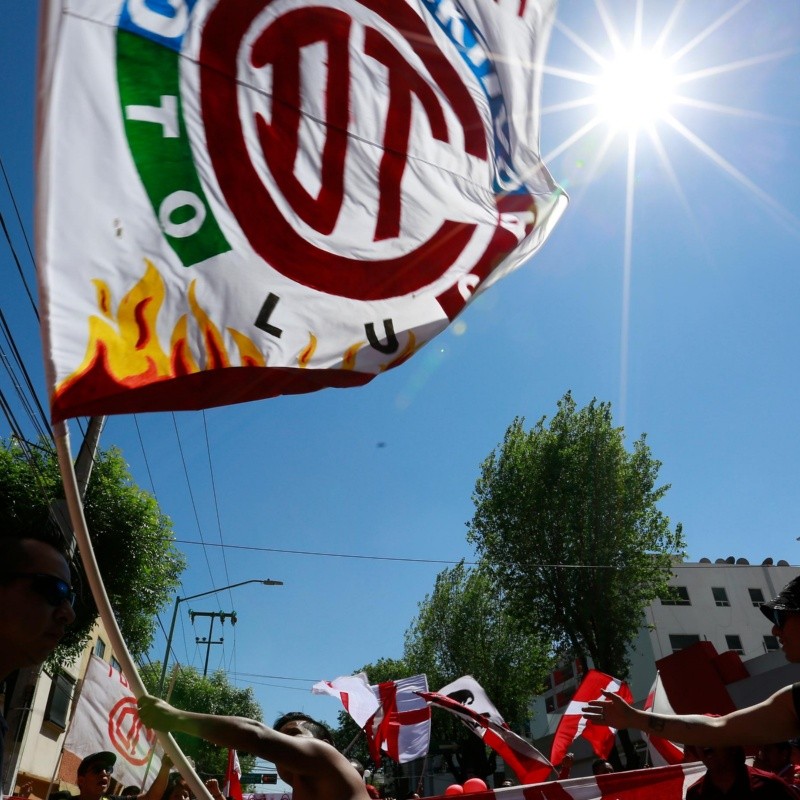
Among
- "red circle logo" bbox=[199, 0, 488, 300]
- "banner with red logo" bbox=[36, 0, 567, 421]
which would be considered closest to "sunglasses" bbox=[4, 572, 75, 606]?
"banner with red logo" bbox=[36, 0, 567, 421]

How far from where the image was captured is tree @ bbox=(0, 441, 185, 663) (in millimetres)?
13297

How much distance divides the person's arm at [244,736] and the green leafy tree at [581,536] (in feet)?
63.6

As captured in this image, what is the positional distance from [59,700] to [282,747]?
2661 centimetres

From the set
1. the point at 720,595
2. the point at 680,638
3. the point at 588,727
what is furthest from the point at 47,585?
the point at 720,595

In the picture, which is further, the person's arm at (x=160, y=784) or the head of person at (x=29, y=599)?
the person's arm at (x=160, y=784)

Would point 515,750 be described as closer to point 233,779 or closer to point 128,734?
point 128,734

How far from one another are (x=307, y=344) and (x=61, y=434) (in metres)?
0.98

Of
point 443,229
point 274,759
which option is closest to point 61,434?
point 274,759

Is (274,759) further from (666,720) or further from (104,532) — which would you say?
(104,532)

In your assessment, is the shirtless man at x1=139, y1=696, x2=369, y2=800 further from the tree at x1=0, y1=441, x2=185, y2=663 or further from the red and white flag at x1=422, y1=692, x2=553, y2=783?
the tree at x1=0, y1=441, x2=185, y2=663

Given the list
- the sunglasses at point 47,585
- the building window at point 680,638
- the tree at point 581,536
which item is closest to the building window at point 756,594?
the building window at point 680,638

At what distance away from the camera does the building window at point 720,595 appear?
40.6 m

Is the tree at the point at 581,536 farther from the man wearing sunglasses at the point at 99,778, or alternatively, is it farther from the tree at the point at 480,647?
the man wearing sunglasses at the point at 99,778

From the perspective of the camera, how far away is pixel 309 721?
10.9 feet
